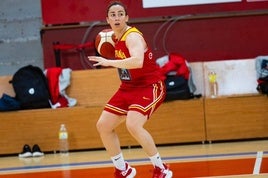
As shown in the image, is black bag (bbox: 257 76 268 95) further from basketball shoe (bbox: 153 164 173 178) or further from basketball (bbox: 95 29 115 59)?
basketball shoe (bbox: 153 164 173 178)

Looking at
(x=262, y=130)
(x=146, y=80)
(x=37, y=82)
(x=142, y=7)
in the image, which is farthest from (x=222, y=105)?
(x=146, y=80)

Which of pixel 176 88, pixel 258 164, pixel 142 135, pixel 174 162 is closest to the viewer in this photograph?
pixel 142 135

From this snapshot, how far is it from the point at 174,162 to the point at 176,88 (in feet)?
5.61

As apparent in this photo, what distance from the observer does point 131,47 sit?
4445 millimetres

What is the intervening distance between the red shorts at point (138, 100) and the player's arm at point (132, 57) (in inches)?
13.3

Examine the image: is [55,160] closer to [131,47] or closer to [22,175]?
[22,175]

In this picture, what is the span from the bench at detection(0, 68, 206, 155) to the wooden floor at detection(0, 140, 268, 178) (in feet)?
0.51

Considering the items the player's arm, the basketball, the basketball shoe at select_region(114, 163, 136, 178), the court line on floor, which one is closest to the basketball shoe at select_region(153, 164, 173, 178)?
the basketball shoe at select_region(114, 163, 136, 178)

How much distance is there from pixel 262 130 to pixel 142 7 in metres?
2.40

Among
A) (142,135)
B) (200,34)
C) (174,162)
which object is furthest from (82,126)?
(142,135)

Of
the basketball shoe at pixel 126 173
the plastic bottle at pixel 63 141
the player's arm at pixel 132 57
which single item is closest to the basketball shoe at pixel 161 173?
the basketball shoe at pixel 126 173

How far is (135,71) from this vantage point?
461cm

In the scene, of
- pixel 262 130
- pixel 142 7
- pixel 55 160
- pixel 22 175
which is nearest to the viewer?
pixel 22 175

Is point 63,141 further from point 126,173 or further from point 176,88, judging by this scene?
point 126,173
